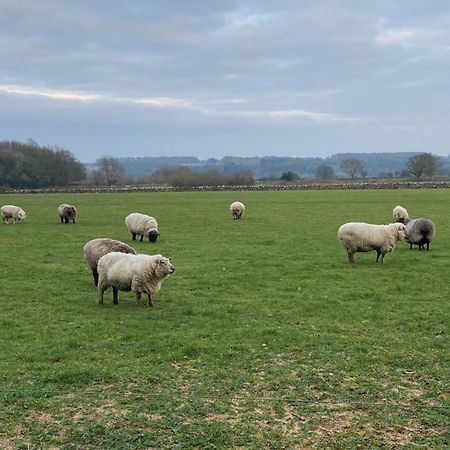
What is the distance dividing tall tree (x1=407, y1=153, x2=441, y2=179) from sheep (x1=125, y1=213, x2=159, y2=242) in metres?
114

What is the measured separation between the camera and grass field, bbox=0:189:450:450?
6.70m

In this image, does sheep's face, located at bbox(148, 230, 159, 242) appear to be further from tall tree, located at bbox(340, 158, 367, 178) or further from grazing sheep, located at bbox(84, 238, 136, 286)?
tall tree, located at bbox(340, 158, 367, 178)

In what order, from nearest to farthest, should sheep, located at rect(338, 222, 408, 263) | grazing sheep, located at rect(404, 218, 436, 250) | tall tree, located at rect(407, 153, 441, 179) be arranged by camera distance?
sheep, located at rect(338, 222, 408, 263) → grazing sheep, located at rect(404, 218, 436, 250) → tall tree, located at rect(407, 153, 441, 179)

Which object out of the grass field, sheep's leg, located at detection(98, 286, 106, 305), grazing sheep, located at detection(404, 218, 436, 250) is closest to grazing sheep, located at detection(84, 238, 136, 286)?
the grass field

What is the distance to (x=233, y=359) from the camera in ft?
30.4

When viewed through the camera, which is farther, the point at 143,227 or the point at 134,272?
the point at 143,227

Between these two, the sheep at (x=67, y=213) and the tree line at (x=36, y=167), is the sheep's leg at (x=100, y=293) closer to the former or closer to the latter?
the sheep at (x=67, y=213)

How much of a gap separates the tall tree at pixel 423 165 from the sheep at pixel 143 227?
372 feet

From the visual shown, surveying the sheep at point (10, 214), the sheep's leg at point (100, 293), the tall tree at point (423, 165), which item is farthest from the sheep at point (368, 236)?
the tall tree at point (423, 165)

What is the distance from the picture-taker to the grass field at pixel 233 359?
670 centimetres

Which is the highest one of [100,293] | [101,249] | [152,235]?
[101,249]

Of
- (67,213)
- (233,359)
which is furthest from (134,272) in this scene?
(67,213)

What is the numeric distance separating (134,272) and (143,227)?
13217 mm

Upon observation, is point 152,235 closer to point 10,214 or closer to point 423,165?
point 10,214
